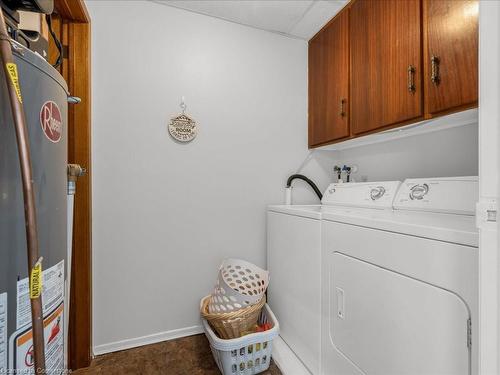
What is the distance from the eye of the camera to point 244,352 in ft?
4.58

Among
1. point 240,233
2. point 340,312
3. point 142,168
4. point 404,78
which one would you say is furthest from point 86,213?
point 404,78

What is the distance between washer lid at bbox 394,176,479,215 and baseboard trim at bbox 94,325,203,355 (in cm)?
161

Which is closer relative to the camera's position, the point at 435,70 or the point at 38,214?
the point at 38,214

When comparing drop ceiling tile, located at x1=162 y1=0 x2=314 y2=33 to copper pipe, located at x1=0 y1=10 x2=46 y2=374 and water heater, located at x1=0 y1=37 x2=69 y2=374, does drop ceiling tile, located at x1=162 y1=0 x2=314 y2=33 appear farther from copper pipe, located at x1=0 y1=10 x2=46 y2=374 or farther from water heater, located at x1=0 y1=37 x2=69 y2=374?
copper pipe, located at x1=0 y1=10 x2=46 y2=374

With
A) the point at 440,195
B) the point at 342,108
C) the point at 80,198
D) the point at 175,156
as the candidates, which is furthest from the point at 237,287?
the point at 342,108

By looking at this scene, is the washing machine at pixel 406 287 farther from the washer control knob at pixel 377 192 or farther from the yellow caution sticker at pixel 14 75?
the yellow caution sticker at pixel 14 75

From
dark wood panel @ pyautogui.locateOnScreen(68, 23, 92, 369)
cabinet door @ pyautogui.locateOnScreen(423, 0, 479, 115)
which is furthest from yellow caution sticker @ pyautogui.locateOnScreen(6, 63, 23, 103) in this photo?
cabinet door @ pyautogui.locateOnScreen(423, 0, 479, 115)

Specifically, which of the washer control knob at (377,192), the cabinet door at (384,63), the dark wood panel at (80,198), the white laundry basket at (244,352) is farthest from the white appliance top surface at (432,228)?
the dark wood panel at (80,198)

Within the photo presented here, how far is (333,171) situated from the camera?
A: 2229 millimetres

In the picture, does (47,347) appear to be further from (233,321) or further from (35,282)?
(233,321)

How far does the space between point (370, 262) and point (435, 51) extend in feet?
3.31

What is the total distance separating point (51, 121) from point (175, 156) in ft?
3.53

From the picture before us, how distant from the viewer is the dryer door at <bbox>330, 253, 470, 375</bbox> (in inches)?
29.8

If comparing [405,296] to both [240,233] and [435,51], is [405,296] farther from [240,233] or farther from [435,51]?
[240,233]
